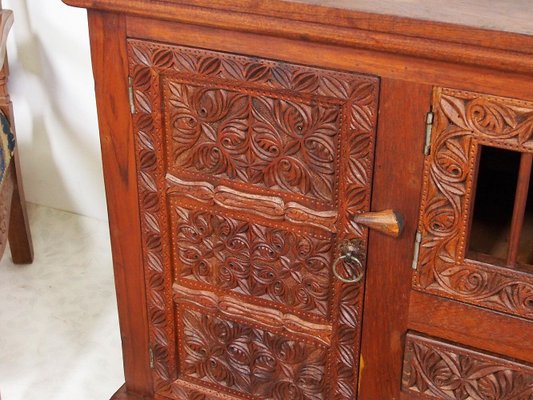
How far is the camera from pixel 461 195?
116 cm

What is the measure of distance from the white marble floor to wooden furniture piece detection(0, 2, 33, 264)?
0.18 feet

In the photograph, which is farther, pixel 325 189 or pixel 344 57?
pixel 325 189

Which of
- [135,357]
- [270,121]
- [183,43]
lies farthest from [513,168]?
[135,357]

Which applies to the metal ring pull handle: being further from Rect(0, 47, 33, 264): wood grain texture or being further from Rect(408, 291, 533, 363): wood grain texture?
Rect(0, 47, 33, 264): wood grain texture

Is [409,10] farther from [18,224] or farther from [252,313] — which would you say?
[18,224]

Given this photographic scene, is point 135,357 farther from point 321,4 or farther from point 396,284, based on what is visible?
point 321,4

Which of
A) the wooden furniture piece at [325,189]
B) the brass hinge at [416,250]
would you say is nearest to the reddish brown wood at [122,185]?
the wooden furniture piece at [325,189]

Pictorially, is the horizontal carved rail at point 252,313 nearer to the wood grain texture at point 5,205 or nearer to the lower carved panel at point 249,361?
the lower carved panel at point 249,361

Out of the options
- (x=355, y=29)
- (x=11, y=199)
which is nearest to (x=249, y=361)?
(x=355, y=29)

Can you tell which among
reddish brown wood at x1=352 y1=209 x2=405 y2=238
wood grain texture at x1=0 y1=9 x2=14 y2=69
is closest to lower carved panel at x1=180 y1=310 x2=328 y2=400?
reddish brown wood at x1=352 y1=209 x2=405 y2=238

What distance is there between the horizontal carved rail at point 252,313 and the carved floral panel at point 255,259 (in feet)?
0.07

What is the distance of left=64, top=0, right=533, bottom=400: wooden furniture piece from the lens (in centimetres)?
112

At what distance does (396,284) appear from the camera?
1276 mm

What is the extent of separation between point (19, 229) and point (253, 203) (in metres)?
1.01
